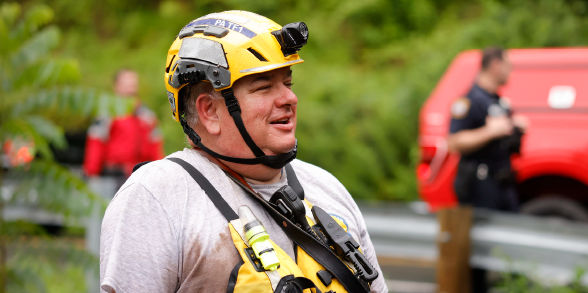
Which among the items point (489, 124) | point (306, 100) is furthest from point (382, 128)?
point (489, 124)

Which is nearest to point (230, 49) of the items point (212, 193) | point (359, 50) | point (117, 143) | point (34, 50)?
point (212, 193)

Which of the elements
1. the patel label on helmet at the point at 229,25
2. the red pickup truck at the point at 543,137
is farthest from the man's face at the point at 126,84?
the patel label on helmet at the point at 229,25

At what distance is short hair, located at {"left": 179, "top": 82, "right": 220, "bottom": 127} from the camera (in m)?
2.49

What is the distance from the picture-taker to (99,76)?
17.5m

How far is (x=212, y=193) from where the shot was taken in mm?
2332

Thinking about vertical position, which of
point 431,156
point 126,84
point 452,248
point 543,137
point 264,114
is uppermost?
point 264,114

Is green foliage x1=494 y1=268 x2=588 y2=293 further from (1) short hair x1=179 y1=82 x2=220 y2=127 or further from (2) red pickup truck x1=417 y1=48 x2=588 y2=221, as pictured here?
(1) short hair x1=179 y1=82 x2=220 y2=127

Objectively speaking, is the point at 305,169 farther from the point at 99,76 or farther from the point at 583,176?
the point at 99,76

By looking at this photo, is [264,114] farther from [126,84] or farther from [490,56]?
[126,84]

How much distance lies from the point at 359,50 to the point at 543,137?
1093 centimetres

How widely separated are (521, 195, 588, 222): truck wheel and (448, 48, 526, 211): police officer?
0.78 meters

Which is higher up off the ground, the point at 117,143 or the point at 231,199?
the point at 231,199

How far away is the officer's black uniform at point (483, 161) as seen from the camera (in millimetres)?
6832

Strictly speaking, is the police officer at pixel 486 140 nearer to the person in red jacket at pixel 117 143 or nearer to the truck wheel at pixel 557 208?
the truck wheel at pixel 557 208
